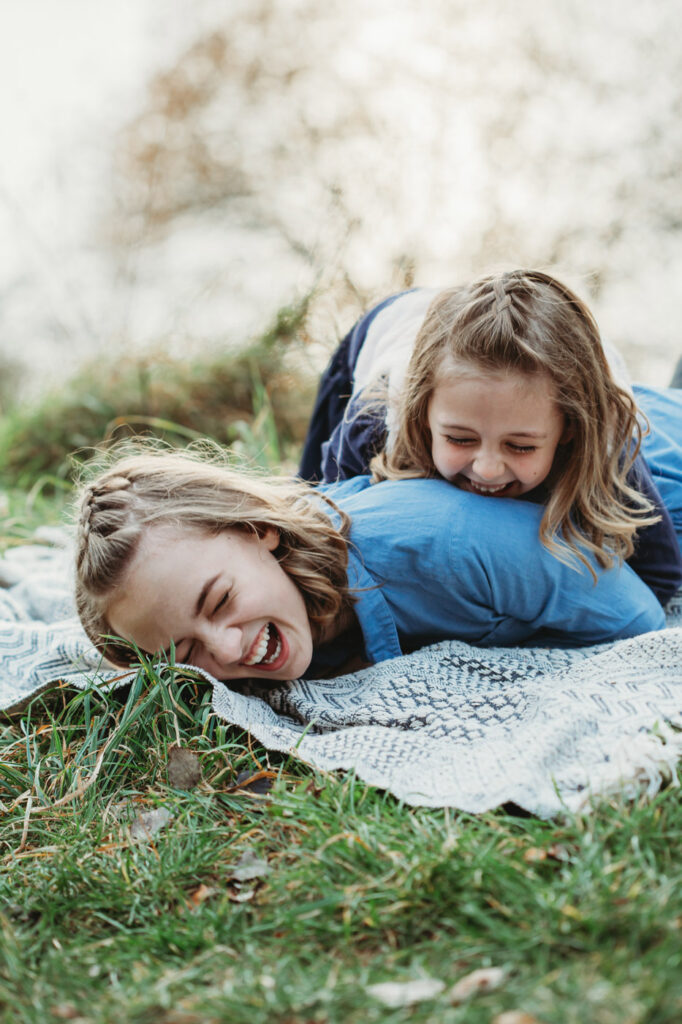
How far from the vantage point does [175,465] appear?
7.84 ft

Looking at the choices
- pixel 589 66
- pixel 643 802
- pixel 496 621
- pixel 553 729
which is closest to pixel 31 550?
pixel 496 621

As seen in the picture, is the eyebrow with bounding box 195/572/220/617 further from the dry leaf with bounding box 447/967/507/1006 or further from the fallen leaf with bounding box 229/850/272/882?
the dry leaf with bounding box 447/967/507/1006

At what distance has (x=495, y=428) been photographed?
2277mm

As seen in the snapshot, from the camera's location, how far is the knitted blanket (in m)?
1.60

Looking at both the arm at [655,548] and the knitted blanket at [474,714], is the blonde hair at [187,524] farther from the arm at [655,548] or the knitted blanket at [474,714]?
the arm at [655,548]

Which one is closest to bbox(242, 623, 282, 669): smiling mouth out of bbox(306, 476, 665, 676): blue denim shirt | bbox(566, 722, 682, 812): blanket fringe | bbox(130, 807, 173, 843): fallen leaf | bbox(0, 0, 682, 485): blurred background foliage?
bbox(306, 476, 665, 676): blue denim shirt

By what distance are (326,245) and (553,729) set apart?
14.8 ft

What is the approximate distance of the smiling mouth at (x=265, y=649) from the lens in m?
2.11

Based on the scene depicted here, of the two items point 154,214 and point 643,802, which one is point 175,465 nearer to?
point 643,802

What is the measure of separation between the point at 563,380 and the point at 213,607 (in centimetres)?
108

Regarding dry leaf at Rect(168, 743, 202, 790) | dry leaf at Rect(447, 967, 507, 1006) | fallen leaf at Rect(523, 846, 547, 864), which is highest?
dry leaf at Rect(447, 967, 507, 1006)

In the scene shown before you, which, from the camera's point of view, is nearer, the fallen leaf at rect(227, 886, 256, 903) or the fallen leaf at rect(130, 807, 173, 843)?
the fallen leaf at rect(227, 886, 256, 903)

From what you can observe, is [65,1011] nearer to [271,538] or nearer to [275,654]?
[275,654]

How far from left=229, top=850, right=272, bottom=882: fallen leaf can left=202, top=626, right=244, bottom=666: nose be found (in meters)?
0.56
